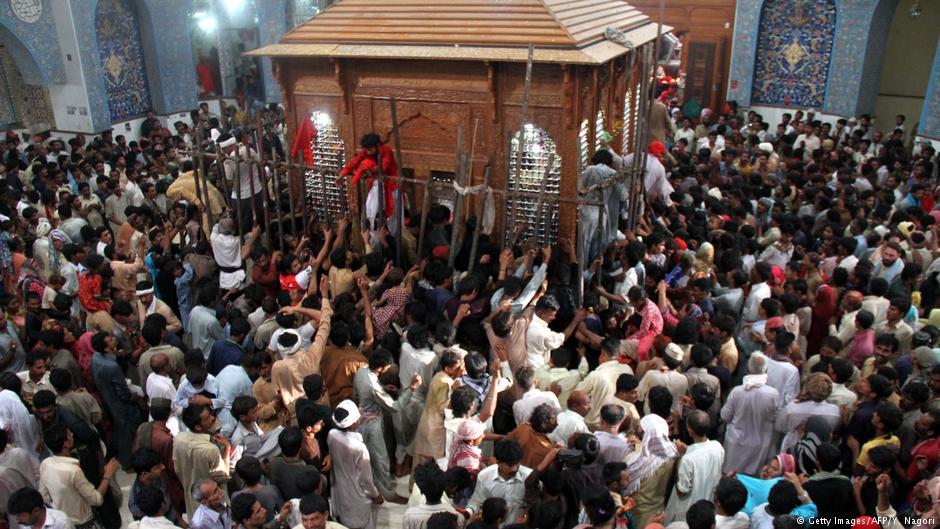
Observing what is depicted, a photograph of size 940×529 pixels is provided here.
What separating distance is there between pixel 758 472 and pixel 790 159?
28.3 ft

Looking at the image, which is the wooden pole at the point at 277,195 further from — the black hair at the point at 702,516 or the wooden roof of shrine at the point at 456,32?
the black hair at the point at 702,516

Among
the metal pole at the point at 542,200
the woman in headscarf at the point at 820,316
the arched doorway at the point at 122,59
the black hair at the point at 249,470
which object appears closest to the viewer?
the black hair at the point at 249,470

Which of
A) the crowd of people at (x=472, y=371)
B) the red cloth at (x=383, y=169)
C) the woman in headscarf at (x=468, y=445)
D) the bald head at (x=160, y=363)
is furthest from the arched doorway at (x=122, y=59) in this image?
the woman in headscarf at (x=468, y=445)

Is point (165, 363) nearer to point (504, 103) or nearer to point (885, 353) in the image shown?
point (504, 103)

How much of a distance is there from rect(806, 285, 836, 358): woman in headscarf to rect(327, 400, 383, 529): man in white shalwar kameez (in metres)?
4.26

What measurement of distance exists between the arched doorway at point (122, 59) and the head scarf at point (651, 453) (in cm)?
1453

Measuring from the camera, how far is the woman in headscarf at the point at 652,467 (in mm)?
4543

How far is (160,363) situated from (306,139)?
4770 millimetres

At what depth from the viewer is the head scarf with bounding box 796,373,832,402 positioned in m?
4.88

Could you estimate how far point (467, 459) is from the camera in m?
4.74

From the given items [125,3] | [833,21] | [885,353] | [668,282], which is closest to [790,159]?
[833,21]

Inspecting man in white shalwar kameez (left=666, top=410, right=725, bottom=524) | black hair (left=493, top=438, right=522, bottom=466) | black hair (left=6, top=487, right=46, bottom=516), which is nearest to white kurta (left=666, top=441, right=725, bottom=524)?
man in white shalwar kameez (left=666, top=410, right=725, bottom=524)

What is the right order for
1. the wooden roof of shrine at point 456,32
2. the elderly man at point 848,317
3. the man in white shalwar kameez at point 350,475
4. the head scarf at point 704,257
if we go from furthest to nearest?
the wooden roof of shrine at point 456,32 < the head scarf at point 704,257 < the elderly man at point 848,317 < the man in white shalwar kameez at point 350,475

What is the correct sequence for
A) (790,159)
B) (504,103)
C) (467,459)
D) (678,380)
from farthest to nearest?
1. (790,159)
2. (504,103)
3. (678,380)
4. (467,459)
